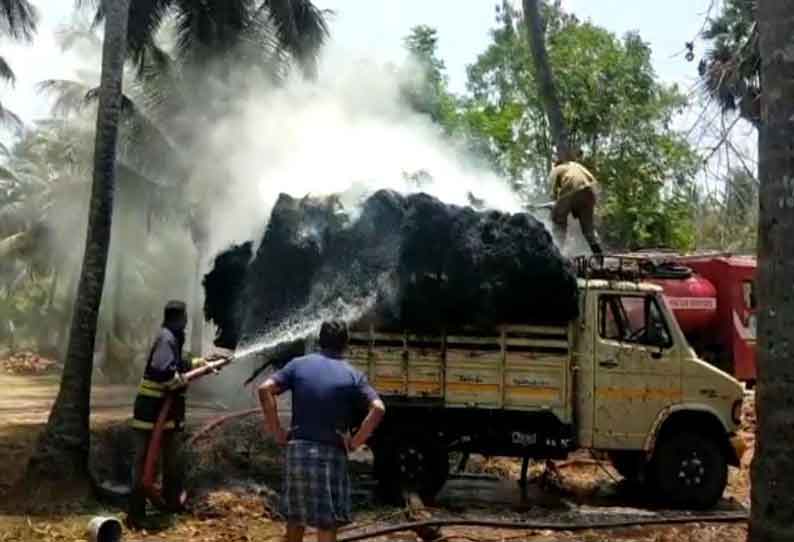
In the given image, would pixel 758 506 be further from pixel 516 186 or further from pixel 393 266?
pixel 516 186

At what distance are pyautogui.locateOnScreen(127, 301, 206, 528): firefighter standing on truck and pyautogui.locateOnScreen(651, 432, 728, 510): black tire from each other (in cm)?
509

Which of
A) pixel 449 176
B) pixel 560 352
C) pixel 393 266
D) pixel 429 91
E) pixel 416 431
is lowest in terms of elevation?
pixel 416 431

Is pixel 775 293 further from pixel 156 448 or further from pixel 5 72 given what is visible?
pixel 5 72

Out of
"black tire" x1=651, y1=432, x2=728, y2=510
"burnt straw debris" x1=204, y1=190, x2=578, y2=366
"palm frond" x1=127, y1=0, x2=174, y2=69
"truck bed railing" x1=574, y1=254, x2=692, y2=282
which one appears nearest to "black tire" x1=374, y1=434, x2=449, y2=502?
"burnt straw debris" x1=204, y1=190, x2=578, y2=366

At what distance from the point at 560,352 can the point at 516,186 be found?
60.5 ft

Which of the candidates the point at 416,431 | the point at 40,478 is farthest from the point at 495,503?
the point at 40,478

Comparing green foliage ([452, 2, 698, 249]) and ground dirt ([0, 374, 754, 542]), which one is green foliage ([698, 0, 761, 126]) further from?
green foliage ([452, 2, 698, 249])

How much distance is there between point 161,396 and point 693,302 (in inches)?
273

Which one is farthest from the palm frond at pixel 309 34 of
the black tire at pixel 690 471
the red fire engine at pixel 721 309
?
the black tire at pixel 690 471

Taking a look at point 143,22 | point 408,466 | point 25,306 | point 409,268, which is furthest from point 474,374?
point 25,306

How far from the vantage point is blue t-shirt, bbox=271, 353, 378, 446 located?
683 cm

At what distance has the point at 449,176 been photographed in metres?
15.4

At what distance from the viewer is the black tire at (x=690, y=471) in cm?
1138

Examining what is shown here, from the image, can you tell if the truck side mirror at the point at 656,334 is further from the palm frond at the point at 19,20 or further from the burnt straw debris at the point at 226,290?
the palm frond at the point at 19,20
